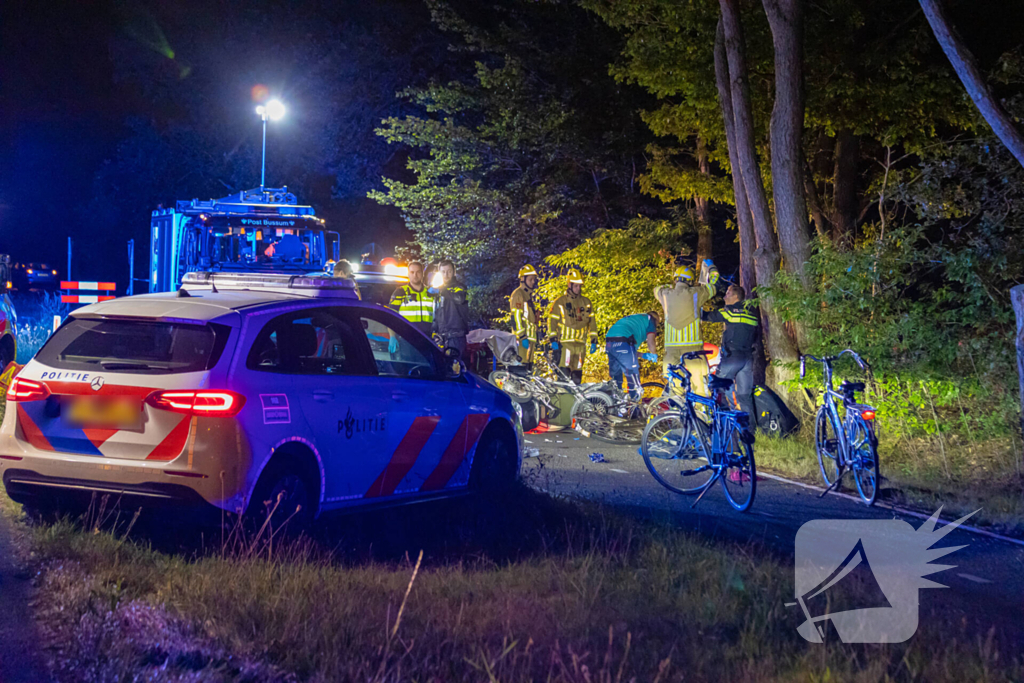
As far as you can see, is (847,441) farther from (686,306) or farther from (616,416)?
(616,416)

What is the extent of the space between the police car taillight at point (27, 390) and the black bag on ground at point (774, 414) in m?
8.01

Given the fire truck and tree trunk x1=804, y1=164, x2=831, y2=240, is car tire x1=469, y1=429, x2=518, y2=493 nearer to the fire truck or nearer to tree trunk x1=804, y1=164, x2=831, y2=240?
the fire truck

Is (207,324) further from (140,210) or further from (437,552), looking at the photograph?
(140,210)

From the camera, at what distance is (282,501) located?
5.75 metres

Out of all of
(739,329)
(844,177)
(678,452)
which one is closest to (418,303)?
(739,329)

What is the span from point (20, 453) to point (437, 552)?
2.47 m

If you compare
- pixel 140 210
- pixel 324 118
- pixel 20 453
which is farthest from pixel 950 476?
pixel 140 210

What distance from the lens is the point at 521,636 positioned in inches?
177

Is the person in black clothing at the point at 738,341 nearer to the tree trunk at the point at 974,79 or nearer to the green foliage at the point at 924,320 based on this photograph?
the green foliage at the point at 924,320

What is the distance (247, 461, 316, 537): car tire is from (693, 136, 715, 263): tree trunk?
13.4 m

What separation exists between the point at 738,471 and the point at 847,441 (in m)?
1.30

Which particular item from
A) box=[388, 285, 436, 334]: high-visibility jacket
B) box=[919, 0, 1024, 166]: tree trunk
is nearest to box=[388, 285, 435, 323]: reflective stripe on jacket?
box=[388, 285, 436, 334]: high-visibility jacket

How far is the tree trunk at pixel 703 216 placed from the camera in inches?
729

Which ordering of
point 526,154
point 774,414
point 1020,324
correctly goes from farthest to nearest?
point 526,154 → point 774,414 → point 1020,324
